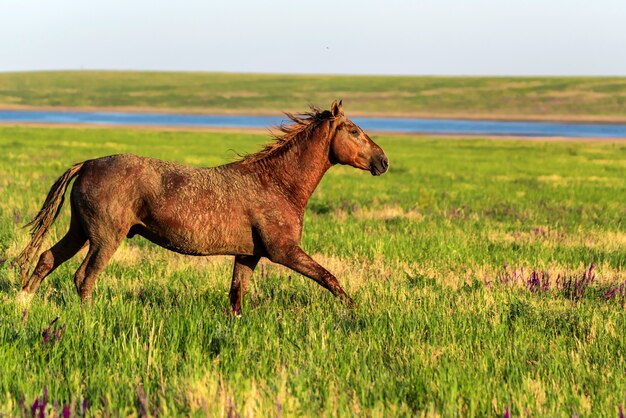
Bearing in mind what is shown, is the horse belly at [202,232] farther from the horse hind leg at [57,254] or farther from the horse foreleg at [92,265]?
the horse hind leg at [57,254]

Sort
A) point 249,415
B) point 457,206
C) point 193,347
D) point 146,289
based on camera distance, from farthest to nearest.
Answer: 1. point 457,206
2. point 146,289
3. point 193,347
4. point 249,415

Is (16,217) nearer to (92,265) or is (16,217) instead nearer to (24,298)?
(24,298)

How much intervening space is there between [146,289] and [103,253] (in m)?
1.27

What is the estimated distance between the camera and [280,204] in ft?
25.6

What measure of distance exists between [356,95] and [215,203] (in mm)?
161453

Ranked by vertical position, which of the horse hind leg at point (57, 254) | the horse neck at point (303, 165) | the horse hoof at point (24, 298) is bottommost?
the horse hoof at point (24, 298)

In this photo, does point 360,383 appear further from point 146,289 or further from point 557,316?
point 146,289

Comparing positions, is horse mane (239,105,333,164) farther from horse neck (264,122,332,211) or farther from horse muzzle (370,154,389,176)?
horse muzzle (370,154,389,176)

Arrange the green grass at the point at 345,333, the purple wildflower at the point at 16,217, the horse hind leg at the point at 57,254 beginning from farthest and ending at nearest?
the purple wildflower at the point at 16,217
the horse hind leg at the point at 57,254
the green grass at the point at 345,333

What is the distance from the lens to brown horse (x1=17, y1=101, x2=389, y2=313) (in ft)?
24.2

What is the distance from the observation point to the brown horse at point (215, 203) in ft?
24.2

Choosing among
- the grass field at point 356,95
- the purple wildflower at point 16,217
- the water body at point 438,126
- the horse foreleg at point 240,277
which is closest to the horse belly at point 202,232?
the horse foreleg at point 240,277

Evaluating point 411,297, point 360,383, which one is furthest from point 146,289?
point 360,383

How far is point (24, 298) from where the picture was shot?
24.8ft
